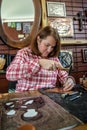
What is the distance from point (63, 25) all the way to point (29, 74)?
124 centimetres

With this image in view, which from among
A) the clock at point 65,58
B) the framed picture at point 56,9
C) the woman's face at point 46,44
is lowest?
the clock at point 65,58

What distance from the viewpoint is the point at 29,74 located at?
1.46m

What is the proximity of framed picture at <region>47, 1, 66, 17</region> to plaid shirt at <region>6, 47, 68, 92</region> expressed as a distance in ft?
3.26

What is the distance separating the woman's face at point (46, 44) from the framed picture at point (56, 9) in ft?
3.16

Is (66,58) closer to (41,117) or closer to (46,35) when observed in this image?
(46,35)

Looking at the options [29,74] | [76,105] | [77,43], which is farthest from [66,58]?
[76,105]

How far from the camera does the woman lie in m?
1.43

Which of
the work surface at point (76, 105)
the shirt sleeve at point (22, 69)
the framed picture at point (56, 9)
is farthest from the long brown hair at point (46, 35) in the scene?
the framed picture at point (56, 9)

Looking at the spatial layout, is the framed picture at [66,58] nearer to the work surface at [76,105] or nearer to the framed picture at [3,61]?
the framed picture at [3,61]

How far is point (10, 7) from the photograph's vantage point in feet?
7.38

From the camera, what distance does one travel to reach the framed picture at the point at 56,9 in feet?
7.95

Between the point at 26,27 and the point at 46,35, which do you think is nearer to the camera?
the point at 46,35

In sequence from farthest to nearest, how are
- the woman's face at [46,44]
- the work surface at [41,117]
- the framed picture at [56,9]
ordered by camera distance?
1. the framed picture at [56,9]
2. the woman's face at [46,44]
3. the work surface at [41,117]

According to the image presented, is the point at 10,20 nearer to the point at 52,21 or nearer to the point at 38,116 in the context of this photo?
Answer: the point at 52,21
